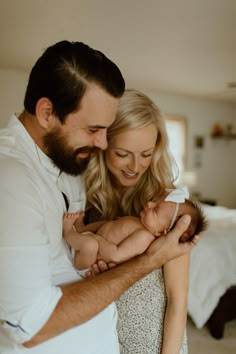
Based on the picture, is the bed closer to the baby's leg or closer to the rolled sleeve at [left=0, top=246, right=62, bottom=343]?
the baby's leg

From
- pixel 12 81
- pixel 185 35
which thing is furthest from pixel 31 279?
pixel 12 81

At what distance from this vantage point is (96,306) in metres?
0.97

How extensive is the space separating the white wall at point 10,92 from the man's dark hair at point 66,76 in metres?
4.18

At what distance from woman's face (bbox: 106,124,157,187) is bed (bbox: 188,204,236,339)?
1.73 meters

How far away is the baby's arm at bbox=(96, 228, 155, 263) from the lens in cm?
132

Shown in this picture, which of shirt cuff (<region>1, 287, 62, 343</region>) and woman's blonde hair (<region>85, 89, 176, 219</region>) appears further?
woman's blonde hair (<region>85, 89, 176, 219</region>)

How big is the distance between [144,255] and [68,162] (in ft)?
1.36

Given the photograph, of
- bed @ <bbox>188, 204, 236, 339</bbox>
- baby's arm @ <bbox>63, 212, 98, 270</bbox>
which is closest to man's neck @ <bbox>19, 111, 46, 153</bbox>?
baby's arm @ <bbox>63, 212, 98, 270</bbox>

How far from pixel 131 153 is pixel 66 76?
54 centimetres

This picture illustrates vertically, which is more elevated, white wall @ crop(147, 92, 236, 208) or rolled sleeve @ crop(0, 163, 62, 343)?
rolled sleeve @ crop(0, 163, 62, 343)

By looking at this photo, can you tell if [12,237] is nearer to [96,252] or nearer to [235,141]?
[96,252]

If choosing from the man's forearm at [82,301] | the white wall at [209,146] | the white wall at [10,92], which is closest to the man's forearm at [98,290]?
the man's forearm at [82,301]

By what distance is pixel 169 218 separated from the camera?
4.53 feet

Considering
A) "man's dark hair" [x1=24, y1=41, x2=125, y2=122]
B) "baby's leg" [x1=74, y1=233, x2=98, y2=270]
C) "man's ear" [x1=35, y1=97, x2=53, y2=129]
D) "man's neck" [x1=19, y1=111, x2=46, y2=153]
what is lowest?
"baby's leg" [x1=74, y1=233, x2=98, y2=270]
